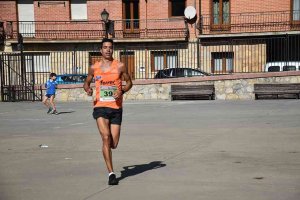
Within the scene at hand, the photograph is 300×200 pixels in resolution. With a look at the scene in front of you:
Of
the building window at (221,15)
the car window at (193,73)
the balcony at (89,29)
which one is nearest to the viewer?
the car window at (193,73)

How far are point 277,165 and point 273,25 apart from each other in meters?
24.3

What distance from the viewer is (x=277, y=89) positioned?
21.1 m

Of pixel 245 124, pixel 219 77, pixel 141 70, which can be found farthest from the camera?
pixel 141 70

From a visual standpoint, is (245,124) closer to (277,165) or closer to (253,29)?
(277,165)

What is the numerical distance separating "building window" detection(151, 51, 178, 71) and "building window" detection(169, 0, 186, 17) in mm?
5379

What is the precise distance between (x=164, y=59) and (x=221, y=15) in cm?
708

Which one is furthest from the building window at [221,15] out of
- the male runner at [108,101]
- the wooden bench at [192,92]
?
the male runner at [108,101]

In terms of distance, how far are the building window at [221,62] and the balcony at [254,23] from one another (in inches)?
175

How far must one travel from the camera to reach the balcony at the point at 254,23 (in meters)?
30.1

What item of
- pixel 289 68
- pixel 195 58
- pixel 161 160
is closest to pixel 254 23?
pixel 195 58

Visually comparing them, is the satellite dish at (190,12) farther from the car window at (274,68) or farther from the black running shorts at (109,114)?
the black running shorts at (109,114)

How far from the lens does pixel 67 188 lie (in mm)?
6051

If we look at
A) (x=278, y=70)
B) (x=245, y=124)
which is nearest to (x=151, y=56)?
Result: (x=278, y=70)

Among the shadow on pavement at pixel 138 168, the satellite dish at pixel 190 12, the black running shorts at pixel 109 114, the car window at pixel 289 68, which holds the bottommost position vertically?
the shadow on pavement at pixel 138 168
